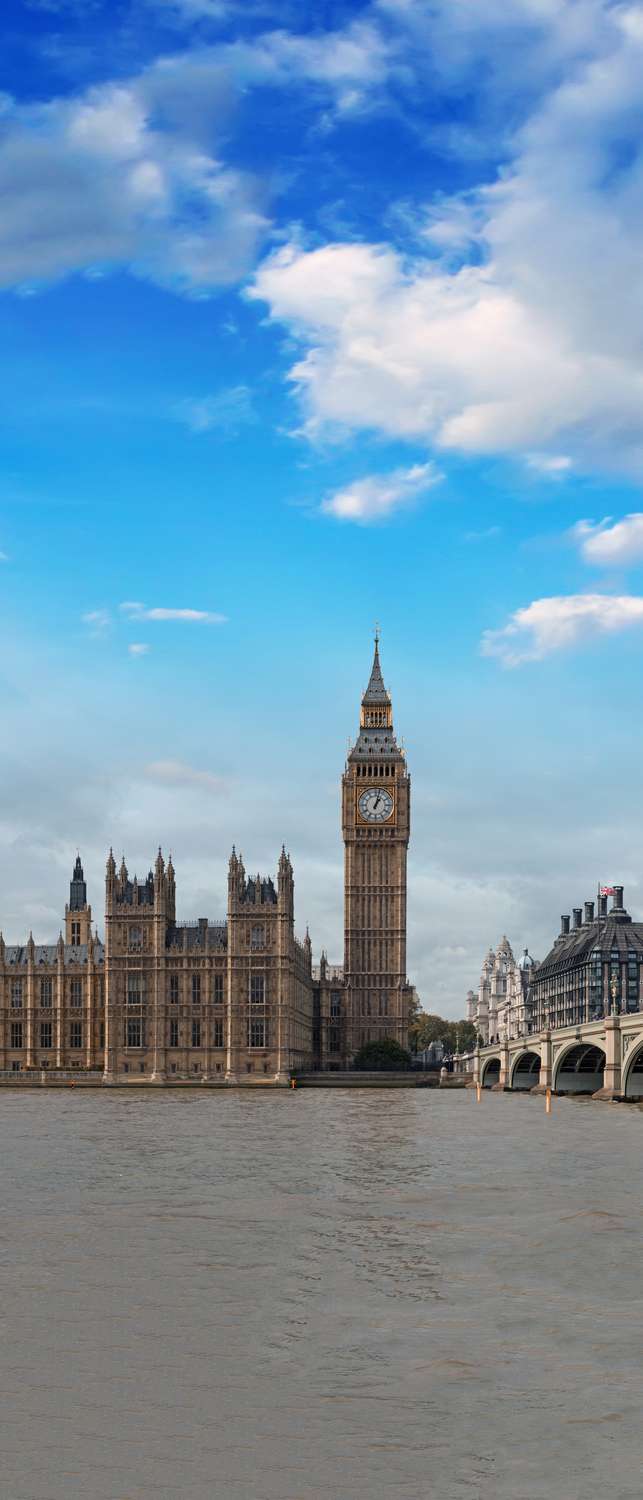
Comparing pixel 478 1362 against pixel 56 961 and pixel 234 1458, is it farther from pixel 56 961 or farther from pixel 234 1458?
pixel 56 961

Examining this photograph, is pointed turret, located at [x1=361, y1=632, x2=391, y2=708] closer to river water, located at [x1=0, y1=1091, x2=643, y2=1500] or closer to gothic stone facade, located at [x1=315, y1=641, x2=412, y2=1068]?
gothic stone facade, located at [x1=315, y1=641, x2=412, y2=1068]

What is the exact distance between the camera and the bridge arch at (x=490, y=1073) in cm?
14001

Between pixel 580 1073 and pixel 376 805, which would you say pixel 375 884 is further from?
pixel 580 1073

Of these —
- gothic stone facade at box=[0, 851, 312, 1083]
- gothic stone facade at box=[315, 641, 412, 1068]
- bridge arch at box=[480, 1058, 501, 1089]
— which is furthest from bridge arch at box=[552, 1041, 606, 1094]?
gothic stone facade at box=[315, 641, 412, 1068]

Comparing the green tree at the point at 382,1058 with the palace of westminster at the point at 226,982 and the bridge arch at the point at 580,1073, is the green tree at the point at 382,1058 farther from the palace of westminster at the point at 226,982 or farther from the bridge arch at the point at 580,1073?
the bridge arch at the point at 580,1073

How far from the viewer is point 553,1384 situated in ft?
69.3

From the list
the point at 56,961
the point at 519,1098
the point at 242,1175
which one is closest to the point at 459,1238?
the point at 242,1175

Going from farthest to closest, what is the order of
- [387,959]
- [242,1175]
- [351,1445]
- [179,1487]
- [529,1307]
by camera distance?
[387,959] → [242,1175] → [529,1307] → [351,1445] → [179,1487]

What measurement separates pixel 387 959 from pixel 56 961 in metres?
36.7

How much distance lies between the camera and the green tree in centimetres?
15062

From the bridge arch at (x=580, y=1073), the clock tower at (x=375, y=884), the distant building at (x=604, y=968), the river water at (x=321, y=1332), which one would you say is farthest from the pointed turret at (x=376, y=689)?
the river water at (x=321, y=1332)

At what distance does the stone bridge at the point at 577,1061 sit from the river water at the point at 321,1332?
45.5 meters

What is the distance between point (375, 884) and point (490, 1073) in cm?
2953

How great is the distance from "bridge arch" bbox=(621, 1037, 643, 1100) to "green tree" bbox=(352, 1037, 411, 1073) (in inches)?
2097
